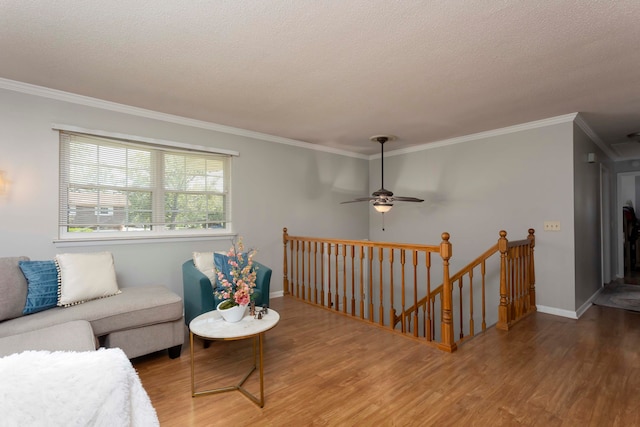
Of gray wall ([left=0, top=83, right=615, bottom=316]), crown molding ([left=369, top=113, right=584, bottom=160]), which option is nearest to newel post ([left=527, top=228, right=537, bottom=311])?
gray wall ([left=0, top=83, right=615, bottom=316])

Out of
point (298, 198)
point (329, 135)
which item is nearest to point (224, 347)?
point (298, 198)

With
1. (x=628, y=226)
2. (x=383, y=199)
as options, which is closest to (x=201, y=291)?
(x=383, y=199)

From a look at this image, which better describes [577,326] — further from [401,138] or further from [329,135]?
[329,135]

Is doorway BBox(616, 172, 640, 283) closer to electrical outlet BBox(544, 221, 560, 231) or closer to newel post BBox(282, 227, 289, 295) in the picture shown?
electrical outlet BBox(544, 221, 560, 231)

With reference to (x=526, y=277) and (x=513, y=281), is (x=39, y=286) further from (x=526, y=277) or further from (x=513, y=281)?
(x=526, y=277)

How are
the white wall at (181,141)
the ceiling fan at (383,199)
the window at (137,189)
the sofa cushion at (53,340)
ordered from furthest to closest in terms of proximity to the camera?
the ceiling fan at (383,199) → the window at (137,189) → the white wall at (181,141) → the sofa cushion at (53,340)

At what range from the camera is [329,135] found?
14.9 ft

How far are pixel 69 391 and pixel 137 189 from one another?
10.5 feet

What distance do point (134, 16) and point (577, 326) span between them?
483 cm

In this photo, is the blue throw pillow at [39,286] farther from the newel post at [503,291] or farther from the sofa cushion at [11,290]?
the newel post at [503,291]

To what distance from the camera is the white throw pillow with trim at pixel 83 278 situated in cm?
249

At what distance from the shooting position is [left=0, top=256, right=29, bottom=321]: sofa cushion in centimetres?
Result: 224

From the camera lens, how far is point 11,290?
2.30m

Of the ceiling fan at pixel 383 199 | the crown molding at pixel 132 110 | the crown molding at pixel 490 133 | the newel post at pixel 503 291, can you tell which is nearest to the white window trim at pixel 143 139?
the crown molding at pixel 132 110
